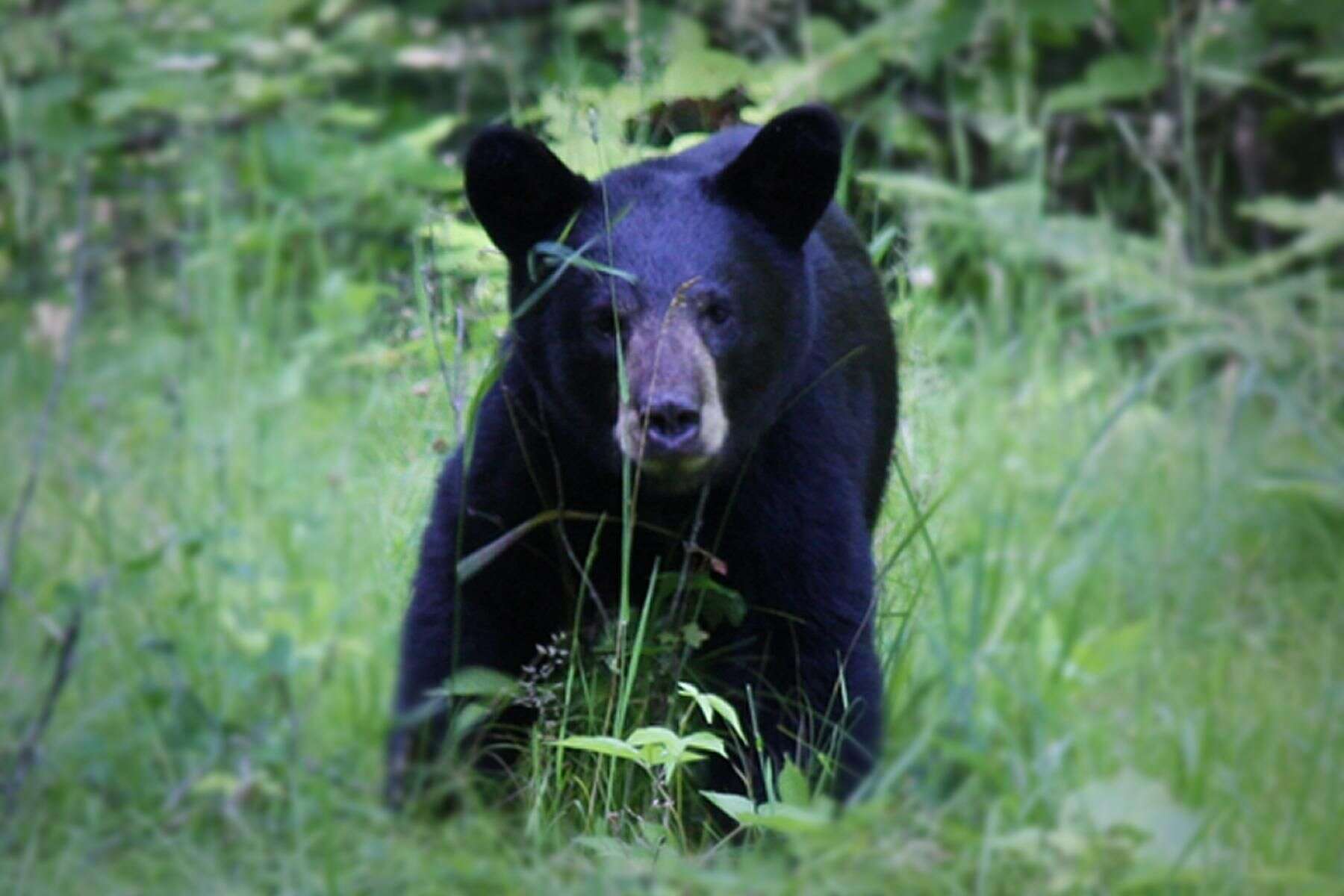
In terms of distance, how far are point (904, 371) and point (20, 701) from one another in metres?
A: 2.57

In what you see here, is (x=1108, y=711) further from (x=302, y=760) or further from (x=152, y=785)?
(x=152, y=785)

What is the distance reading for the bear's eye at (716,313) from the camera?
2293mm

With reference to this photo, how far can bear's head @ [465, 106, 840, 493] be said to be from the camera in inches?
83.3

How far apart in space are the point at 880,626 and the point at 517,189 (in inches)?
33.1

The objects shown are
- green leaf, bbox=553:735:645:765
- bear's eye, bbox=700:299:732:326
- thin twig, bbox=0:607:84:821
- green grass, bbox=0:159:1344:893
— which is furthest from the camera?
thin twig, bbox=0:607:84:821

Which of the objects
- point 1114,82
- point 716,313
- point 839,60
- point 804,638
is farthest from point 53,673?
point 1114,82

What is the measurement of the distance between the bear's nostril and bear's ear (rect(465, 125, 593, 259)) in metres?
0.31

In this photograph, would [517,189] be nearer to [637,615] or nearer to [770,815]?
[637,615]

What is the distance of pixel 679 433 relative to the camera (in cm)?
209

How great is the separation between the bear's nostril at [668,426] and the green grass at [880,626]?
306 mm

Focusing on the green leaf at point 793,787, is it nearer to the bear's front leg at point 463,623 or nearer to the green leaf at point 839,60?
the bear's front leg at point 463,623

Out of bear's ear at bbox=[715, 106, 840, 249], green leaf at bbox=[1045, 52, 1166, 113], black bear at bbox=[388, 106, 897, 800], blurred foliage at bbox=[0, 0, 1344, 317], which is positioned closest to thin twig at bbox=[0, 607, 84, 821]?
black bear at bbox=[388, 106, 897, 800]

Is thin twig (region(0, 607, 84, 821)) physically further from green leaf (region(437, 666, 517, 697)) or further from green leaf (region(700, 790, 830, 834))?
green leaf (region(700, 790, 830, 834))

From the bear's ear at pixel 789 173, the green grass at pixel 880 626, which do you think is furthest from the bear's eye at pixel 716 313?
the green grass at pixel 880 626
